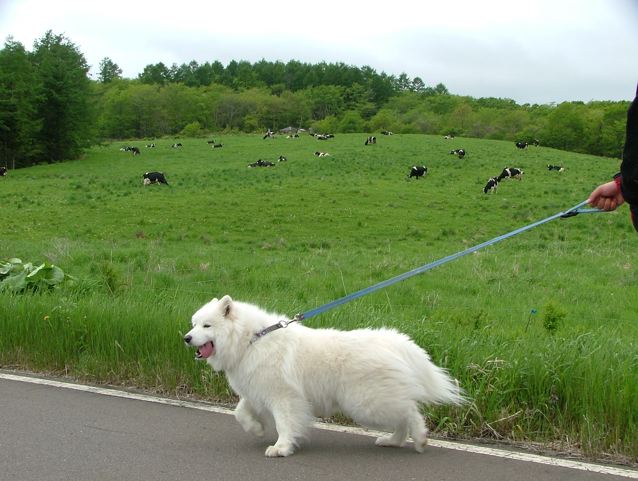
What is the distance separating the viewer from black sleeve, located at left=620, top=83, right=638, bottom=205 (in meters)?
3.50

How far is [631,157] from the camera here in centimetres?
353

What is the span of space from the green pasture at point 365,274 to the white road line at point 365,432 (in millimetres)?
232

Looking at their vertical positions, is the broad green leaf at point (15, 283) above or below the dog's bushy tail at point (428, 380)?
below

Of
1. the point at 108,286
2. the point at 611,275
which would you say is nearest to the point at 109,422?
the point at 108,286

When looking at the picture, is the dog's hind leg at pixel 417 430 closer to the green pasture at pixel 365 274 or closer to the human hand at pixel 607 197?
the green pasture at pixel 365 274

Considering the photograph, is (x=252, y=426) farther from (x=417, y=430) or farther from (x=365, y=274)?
(x=365, y=274)

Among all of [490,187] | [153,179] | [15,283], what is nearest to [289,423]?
[15,283]

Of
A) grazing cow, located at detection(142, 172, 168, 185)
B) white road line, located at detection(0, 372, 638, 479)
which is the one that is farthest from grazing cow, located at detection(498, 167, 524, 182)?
white road line, located at detection(0, 372, 638, 479)

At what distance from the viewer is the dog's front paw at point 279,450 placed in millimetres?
4574

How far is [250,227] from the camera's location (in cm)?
2547

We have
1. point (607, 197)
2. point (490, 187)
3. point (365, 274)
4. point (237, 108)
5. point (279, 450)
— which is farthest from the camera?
point (237, 108)

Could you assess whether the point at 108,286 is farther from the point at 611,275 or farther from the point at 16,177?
the point at 16,177

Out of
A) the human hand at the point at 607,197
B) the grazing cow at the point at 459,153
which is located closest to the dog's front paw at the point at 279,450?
the human hand at the point at 607,197

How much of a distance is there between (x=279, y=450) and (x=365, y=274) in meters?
11.1
